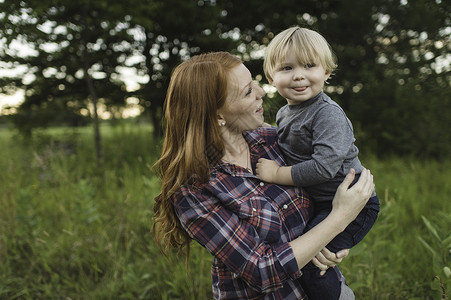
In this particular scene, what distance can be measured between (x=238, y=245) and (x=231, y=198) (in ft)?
0.53

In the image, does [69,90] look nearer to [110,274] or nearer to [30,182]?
[30,182]

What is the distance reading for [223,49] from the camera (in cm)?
649

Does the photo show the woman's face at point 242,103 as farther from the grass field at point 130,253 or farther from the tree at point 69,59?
the tree at point 69,59

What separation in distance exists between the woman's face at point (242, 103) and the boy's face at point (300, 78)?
0.13 metres

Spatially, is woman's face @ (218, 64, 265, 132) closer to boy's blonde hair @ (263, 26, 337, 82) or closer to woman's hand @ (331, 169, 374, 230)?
boy's blonde hair @ (263, 26, 337, 82)

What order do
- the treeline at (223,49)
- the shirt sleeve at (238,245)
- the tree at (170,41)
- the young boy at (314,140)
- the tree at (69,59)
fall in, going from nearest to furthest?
the shirt sleeve at (238,245)
the young boy at (314,140)
the tree at (69,59)
the treeline at (223,49)
the tree at (170,41)

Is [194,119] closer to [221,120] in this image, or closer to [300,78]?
[221,120]

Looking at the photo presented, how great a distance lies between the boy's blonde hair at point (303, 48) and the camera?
4.26 ft

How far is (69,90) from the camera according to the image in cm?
672

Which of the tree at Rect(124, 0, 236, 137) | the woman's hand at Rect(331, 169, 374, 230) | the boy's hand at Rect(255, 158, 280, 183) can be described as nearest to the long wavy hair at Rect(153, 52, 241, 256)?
the boy's hand at Rect(255, 158, 280, 183)

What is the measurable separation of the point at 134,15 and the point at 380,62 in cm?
500

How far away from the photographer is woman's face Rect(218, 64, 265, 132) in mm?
1265

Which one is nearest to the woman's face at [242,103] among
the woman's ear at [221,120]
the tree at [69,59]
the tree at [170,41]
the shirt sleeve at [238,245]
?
the woman's ear at [221,120]

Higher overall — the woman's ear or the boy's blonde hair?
the boy's blonde hair
